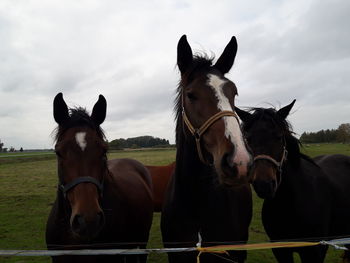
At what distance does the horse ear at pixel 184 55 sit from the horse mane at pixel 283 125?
63.4 inches

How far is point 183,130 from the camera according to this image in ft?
8.64

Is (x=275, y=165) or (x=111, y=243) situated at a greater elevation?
(x=275, y=165)

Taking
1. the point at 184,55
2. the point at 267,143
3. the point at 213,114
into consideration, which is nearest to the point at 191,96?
the point at 213,114

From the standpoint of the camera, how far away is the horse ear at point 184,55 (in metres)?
2.54

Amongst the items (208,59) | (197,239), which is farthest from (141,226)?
(208,59)

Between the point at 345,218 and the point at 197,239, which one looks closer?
the point at 197,239

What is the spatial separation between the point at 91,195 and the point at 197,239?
106 cm

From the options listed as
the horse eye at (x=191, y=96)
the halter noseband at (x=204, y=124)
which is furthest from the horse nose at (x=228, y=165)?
the horse eye at (x=191, y=96)

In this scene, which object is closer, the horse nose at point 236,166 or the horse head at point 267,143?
the horse nose at point 236,166

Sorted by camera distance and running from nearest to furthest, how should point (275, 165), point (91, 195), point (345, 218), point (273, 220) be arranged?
point (91, 195) < point (275, 165) < point (273, 220) < point (345, 218)

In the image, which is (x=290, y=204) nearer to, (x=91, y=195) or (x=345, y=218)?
(x=345, y=218)

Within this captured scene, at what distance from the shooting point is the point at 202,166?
8.60 ft

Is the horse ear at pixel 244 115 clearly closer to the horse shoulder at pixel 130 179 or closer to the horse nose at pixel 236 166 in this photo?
the horse shoulder at pixel 130 179

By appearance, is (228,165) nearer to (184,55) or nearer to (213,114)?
(213,114)
